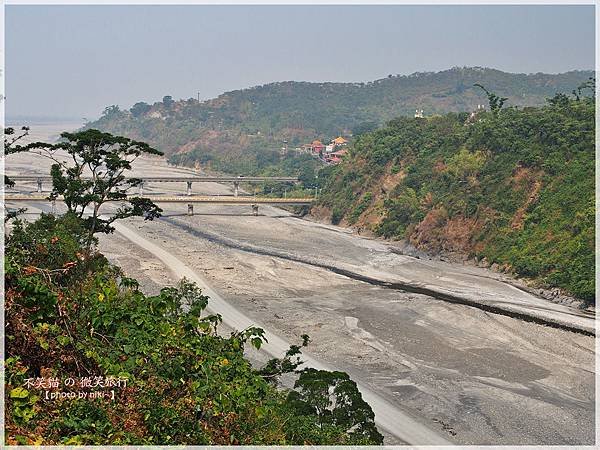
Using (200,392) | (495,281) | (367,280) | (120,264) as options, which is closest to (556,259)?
(495,281)

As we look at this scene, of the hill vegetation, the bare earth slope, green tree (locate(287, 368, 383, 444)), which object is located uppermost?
the hill vegetation

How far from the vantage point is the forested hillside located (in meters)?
54.6

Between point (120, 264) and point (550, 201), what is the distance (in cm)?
3727

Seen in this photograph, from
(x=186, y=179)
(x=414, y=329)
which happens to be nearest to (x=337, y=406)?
(x=414, y=329)

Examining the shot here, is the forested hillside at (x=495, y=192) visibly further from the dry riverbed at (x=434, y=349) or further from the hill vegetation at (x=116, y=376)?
the hill vegetation at (x=116, y=376)

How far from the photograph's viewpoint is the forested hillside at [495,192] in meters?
54.6

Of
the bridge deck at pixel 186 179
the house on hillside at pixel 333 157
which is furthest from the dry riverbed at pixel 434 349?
the house on hillside at pixel 333 157

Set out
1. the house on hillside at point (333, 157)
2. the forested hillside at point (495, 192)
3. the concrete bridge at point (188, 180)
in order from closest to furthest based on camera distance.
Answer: the forested hillside at point (495, 192) → the concrete bridge at point (188, 180) → the house on hillside at point (333, 157)

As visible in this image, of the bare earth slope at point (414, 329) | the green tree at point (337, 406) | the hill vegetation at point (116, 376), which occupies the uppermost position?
the hill vegetation at point (116, 376)

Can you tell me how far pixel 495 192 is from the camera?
65938 millimetres

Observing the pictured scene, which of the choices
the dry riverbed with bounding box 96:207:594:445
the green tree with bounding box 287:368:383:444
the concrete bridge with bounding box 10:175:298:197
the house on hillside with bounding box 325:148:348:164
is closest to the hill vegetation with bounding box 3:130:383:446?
the green tree with bounding box 287:368:383:444

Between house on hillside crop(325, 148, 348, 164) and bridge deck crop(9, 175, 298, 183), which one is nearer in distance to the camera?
bridge deck crop(9, 175, 298, 183)

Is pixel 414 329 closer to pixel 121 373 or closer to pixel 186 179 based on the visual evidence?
pixel 121 373

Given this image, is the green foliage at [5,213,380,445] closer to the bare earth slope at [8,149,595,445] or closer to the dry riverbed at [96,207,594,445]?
the bare earth slope at [8,149,595,445]
